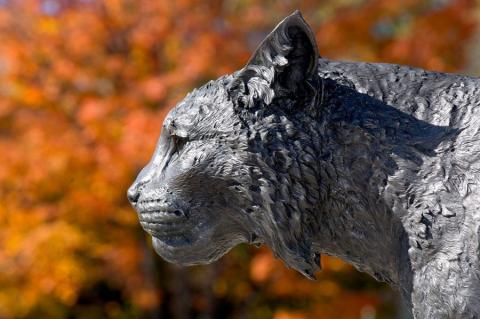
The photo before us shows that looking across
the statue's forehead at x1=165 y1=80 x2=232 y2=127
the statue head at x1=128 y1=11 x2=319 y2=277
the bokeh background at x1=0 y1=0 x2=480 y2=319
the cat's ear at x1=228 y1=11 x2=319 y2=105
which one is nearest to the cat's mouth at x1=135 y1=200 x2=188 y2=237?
the statue head at x1=128 y1=11 x2=319 y2=277

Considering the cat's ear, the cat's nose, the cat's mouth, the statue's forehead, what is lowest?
the cat's mouth

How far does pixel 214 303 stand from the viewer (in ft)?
29.6

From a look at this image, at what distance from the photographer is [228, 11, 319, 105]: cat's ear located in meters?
1.48

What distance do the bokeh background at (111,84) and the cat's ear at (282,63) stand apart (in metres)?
4.92

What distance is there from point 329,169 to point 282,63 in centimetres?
26

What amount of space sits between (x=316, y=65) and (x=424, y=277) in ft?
1.71

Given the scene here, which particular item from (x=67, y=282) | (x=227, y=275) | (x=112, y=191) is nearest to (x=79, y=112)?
(x=112, y=191)

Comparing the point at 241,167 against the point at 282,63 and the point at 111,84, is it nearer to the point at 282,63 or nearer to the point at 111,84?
the point at 282,63

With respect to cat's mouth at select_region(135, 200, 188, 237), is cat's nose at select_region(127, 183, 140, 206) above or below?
above

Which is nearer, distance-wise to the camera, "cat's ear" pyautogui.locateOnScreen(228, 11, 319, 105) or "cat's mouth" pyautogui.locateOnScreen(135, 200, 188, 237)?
"cat's ear" pyautogui.locateOnScreen(228, 11, 319, 105)

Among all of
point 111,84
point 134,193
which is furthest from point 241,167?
point 111,84

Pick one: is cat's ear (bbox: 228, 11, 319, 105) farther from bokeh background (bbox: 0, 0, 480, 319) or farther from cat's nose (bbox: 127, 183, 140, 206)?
bokeh background (bbox: 0, 0, 480, 319)

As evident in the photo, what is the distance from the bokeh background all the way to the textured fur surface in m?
4.84

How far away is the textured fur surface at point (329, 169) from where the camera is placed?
145 cm
